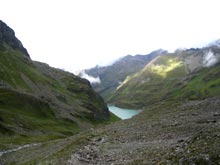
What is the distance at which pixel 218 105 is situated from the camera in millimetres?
56375

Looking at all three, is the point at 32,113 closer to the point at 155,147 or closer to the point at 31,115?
the point at 31,115

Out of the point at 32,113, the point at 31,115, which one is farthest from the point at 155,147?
the point at 32,113

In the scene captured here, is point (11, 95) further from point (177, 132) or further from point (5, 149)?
point (177, 132)

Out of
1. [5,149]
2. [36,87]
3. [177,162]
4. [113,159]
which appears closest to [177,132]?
[113,159]

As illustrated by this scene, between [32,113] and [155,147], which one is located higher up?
[32,113]

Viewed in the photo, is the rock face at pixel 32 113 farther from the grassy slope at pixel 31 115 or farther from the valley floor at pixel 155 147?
the valley floor at pixel 155 147

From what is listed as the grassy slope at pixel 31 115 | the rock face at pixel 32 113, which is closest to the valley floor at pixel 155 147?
the grassy slope at pixel 31 115

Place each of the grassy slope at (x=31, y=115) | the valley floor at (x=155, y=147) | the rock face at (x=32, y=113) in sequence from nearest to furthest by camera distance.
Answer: the valley floor at (x=155, y=147), the grassy slope at (x=31, y=115), the rock face at (x=32, y=113)

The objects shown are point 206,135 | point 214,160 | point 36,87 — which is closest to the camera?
point 214,160

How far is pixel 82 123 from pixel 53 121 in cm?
2725

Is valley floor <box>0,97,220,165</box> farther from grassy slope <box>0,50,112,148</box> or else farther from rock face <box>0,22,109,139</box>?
rock face <box>0,22,109,139</box>

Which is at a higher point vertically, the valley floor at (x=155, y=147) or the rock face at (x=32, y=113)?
the rock face at (x=32, y=113)

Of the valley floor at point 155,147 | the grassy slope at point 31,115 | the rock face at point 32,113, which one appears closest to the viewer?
the valley floor at point 155,147

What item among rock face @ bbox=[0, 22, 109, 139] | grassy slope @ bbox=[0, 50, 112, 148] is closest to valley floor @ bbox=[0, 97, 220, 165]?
grassy slope @ bbox=[0, 50, 112, 148]
